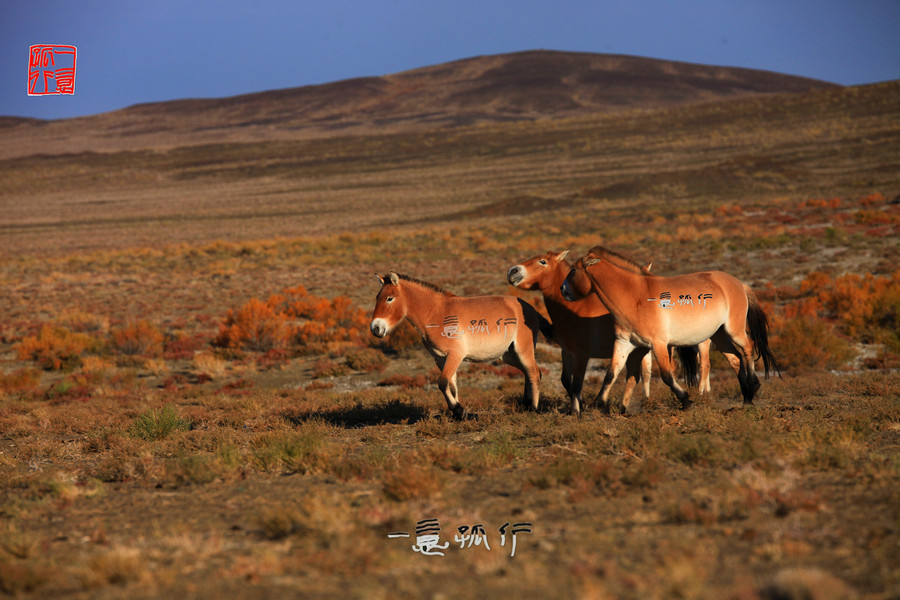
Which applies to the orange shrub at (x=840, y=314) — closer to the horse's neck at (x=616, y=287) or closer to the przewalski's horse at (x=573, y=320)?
the przewalski's horse at (x=573, y=320)

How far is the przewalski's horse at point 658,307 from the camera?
29.8ft

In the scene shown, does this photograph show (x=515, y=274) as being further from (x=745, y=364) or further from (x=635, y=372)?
(x=745, y=364)

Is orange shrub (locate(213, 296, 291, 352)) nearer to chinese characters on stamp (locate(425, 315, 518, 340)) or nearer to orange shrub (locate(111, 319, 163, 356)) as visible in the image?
orange shrub (locate(111, 319, 163, 356))

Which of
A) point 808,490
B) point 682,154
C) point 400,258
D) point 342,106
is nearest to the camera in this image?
point 808,490

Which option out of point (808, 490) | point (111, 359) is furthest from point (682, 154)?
point (808, 490)

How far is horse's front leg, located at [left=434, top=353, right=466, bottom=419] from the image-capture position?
9281 millimetres

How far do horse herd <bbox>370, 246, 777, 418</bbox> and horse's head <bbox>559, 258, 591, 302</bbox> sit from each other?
0.01 m

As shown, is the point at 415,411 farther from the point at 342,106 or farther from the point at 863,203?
the point at 342,106

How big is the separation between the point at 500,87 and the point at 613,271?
643 feet

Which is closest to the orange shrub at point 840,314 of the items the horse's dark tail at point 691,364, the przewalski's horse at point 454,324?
the horse's dark tail at point 691,364

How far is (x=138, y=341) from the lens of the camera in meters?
18.9

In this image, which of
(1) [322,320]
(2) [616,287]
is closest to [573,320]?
(2) [616,287]

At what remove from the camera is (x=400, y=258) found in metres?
33.5

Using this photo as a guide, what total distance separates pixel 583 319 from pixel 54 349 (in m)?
14.3
